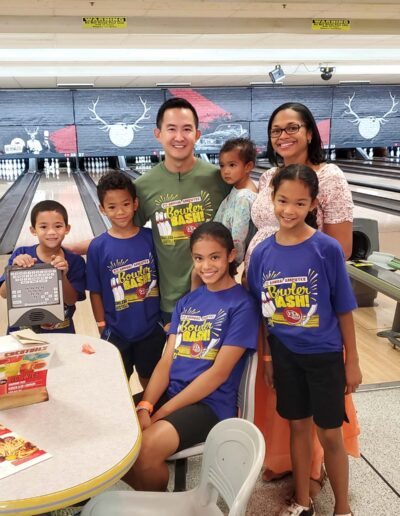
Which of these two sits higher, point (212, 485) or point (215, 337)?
point (215, 337)

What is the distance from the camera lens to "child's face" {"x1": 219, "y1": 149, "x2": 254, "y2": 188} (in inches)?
80.1

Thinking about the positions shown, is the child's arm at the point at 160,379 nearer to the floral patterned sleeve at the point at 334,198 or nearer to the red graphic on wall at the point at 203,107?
the floral patterned sleeve at the point at 334,198

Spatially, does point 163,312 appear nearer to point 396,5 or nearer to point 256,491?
point 256,491

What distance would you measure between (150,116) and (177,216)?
10.9 metres

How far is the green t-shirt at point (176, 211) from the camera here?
206 cm

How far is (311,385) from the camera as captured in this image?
5.39ft

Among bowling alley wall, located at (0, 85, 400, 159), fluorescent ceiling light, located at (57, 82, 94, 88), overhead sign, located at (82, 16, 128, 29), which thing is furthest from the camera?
bowling alley wall, located at (0, 85, 400, 159)

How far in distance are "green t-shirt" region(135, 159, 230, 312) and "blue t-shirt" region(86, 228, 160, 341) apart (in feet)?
0.17

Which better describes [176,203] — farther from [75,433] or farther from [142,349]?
[75,433]

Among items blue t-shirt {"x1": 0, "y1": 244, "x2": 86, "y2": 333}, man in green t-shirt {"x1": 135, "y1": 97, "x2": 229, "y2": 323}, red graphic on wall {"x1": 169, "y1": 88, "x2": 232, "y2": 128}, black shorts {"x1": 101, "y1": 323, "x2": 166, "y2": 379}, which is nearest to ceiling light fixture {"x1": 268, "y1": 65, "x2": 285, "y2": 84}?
red graphic on wall {"x1": 169, "y1": 88, "x2": 232, "y2": 128}

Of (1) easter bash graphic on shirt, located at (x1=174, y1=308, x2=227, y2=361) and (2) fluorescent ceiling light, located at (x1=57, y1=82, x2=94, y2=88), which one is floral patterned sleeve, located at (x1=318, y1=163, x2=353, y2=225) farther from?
(2) fluorescent ceiling light, located at (x1=57, y1=82, x2=94, y2=88)

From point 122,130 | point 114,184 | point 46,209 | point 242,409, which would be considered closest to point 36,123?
point 122,130

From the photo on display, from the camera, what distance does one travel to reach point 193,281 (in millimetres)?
1992

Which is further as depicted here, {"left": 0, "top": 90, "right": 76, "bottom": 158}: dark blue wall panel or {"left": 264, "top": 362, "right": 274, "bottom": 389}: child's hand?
{"left": 0, "top": 90, "right": 76, "bottom": 158}: dark blue wall panel
